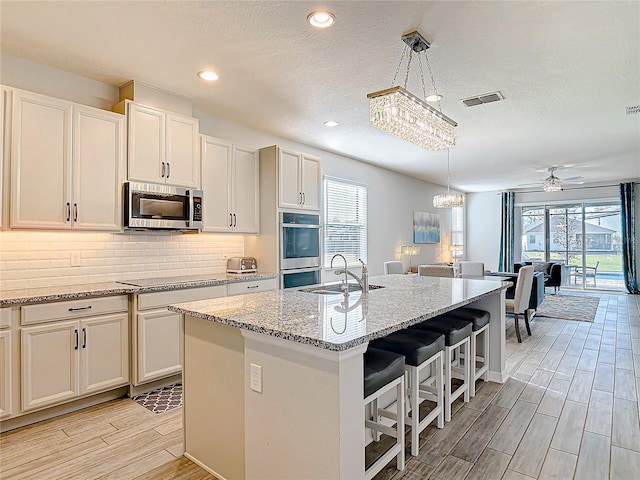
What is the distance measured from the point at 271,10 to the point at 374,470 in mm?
2681

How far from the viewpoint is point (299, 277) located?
4609 millimetres

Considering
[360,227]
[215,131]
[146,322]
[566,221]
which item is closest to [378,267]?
[360,227]

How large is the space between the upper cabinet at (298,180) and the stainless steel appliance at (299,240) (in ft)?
0.47

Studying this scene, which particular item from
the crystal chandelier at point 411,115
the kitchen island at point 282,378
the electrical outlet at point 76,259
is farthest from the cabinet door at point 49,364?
the crystal chandelier at point 411,115

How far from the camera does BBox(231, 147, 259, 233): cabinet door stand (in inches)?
166

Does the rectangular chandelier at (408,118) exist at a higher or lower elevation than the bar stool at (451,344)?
higher

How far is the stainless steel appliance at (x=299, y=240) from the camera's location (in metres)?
4.38

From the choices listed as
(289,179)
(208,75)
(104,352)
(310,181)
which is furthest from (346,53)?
(104,352)

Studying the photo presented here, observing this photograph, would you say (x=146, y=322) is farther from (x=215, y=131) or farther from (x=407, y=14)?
(x=407, y=14)

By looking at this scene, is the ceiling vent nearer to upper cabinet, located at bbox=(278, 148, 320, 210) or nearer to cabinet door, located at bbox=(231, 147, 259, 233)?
upper cabinet, located at bbox=(278, 148, 320, 210)

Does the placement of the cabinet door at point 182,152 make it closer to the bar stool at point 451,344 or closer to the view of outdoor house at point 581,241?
the bar stool at point 451,344

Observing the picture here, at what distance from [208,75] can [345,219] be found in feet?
11.7

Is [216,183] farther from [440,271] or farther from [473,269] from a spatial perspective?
[473,269]

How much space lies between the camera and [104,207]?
10.4 feet
